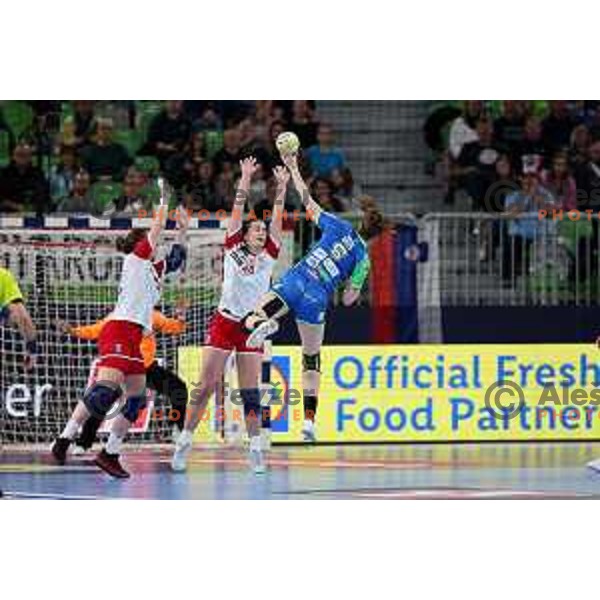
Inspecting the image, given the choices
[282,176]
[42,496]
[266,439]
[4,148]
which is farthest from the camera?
[4,148]

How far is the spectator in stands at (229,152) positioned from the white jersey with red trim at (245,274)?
3.70 meters

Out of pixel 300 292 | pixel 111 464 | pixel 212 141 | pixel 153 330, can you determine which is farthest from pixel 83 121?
pixel 111 464

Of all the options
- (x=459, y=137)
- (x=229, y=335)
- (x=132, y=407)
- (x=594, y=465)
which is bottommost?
(x=594, y=465)

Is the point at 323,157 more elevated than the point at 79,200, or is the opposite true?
the point at 323,157

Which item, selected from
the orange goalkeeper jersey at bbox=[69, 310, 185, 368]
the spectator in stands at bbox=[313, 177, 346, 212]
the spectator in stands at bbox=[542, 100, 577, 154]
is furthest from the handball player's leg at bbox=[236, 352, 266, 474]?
the spectator in stands at bbox=[542, 100, 577, 154]

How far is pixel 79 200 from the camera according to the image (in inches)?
756

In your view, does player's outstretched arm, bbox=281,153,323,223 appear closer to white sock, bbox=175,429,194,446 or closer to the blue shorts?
the blue shorts

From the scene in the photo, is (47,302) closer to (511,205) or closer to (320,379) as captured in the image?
(320,379)

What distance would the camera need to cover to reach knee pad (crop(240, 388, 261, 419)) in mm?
16266

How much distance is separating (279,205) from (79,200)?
4265 millimetres

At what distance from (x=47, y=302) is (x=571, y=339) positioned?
5.07 metres

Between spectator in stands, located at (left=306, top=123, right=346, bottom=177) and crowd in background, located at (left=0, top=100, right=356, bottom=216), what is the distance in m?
0.01

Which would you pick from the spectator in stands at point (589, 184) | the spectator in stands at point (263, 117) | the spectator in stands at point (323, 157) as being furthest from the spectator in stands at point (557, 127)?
the spectator in stands at point (263, 117)

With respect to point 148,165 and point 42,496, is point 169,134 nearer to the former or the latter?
point 148,165
